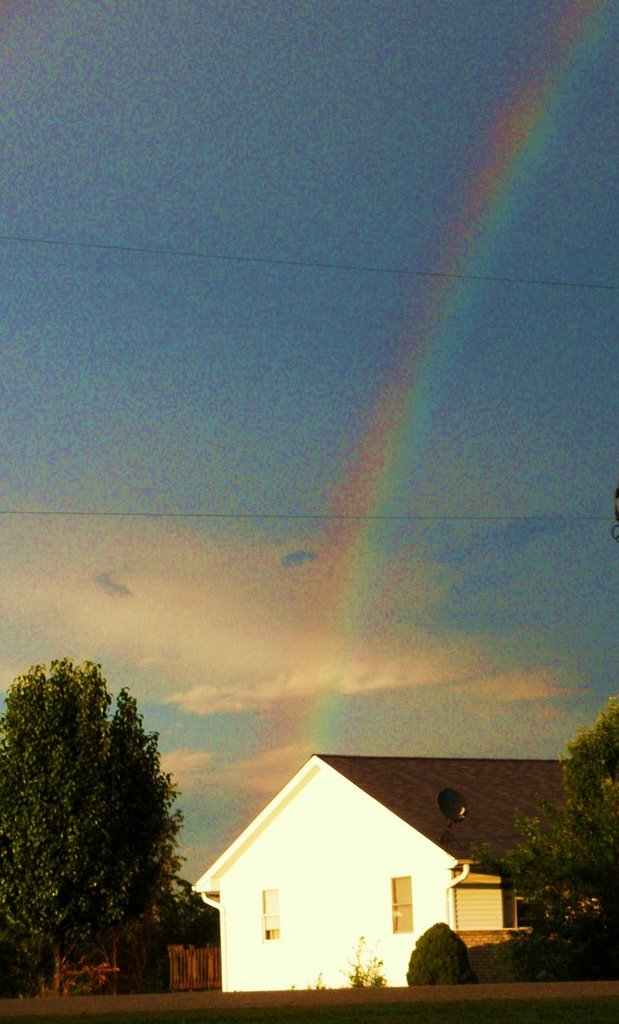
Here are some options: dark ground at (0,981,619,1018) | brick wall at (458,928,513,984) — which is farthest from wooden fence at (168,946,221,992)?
dark ground at (0,981,619,1018)

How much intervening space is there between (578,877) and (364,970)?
9.34 m

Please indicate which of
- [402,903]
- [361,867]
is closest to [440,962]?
Answer: [402,903]

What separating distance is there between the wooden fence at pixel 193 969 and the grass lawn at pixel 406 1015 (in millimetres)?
26589

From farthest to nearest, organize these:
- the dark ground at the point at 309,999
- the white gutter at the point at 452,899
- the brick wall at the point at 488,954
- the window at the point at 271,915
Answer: the window at the point at 271,915
the white gutter at the point at 452,899
the brick wall at the point at 488,954
the dark ground at the point at 309,999

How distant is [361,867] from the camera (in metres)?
35.0

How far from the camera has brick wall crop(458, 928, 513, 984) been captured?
30.7 metres

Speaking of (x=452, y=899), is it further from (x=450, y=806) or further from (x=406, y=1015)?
(x=406, y=1015)

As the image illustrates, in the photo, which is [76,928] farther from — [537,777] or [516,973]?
[537,777]

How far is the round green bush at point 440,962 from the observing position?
2759cm

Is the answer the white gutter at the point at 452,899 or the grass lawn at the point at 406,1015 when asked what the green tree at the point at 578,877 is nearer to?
the white gutter at the point at 452,899

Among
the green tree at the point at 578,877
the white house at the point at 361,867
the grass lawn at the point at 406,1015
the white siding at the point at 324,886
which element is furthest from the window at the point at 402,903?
the grass lawn at the point at 406,1015

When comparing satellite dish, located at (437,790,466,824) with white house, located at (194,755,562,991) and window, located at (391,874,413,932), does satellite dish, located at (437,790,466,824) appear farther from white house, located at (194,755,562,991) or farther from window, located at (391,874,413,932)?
window, located at (391,874,413,932)

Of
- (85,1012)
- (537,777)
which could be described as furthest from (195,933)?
(85,1012)

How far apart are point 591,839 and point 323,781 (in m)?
11.6
